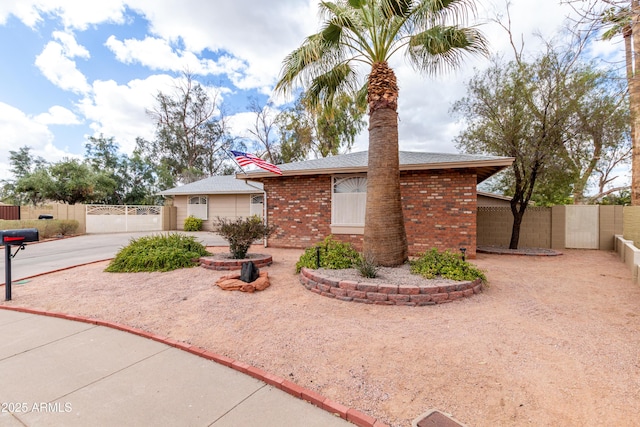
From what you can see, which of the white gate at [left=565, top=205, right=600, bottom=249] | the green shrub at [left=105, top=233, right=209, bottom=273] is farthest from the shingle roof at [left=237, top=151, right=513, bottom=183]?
the white gate at [left=565, top=205, right=600, bottom=249]

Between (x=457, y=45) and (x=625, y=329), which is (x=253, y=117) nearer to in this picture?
(x=457, y=45)

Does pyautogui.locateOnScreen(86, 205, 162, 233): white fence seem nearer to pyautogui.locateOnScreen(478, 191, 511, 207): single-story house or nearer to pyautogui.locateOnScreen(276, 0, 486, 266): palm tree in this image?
pyautogui.locateOnScreen(276, 0, 486, 266): palm tree

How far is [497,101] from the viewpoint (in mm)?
9711

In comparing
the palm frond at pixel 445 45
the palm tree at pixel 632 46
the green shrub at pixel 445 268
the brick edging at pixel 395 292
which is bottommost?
the brick edging at pixel 395 292

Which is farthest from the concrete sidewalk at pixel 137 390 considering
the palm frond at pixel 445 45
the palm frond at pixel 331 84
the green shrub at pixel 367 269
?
the palm frond at pixel 445 45

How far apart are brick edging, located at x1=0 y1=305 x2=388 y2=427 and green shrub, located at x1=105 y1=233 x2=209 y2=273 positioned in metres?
2.87

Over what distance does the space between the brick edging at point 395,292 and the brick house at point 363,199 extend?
12.0 ft

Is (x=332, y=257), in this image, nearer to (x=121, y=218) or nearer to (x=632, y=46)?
(x=632, y=46)

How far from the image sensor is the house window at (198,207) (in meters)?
18.5

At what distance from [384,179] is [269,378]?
416 centimetres

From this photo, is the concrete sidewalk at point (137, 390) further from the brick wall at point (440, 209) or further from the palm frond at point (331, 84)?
the brick wall at point (440, 209)

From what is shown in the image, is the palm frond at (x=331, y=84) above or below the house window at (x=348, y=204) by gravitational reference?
above

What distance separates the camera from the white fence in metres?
16.8

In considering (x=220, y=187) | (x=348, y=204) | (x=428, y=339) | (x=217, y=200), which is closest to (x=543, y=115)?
(x=348, y=204)
